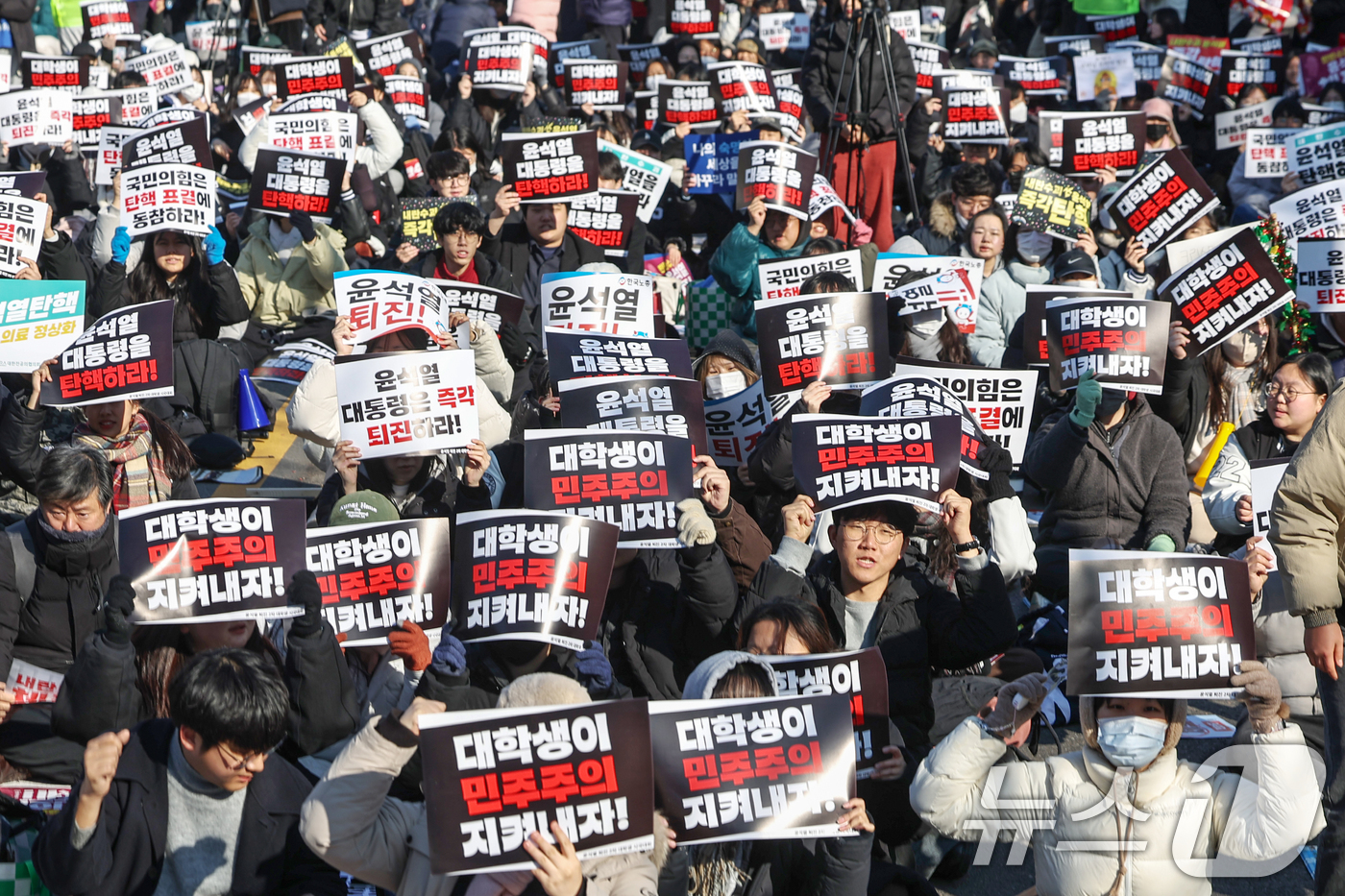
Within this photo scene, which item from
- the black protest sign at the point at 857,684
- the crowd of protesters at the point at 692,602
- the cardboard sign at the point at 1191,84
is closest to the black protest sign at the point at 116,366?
the crowd of protesters at the point at 692,602

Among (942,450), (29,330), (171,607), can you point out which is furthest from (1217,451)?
(29,330)

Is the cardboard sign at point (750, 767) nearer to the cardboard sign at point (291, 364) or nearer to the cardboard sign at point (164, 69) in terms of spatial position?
the cardboard sign at point (291, 364)

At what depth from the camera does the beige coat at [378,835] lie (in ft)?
12.4

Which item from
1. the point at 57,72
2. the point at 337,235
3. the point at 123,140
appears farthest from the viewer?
the point at 57,72

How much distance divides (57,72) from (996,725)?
49.7 ft

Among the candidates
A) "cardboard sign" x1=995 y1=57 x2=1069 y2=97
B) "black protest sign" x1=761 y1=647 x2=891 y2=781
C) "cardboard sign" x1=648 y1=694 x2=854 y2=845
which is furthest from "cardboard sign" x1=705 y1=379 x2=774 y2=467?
"cardboard sign" x1=995 y1=57 x2=1069 y2=97

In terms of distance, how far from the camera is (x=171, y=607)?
4.99 m

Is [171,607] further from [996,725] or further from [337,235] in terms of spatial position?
[337,235]

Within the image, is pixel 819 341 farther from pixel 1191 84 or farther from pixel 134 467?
pixel 1191 84

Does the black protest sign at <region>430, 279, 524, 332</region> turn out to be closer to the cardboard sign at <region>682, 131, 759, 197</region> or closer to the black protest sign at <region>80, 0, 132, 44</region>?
the cardboard sign at <region>682, 131, 759, 197</region>

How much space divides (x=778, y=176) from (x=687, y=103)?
5345 millimetres

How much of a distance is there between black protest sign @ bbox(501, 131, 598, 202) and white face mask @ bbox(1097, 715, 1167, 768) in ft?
22.0

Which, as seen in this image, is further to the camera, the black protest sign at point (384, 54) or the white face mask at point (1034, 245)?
the black protest sign at point (384, 54)

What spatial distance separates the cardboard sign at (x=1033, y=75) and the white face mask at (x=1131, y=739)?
48.6 feet
